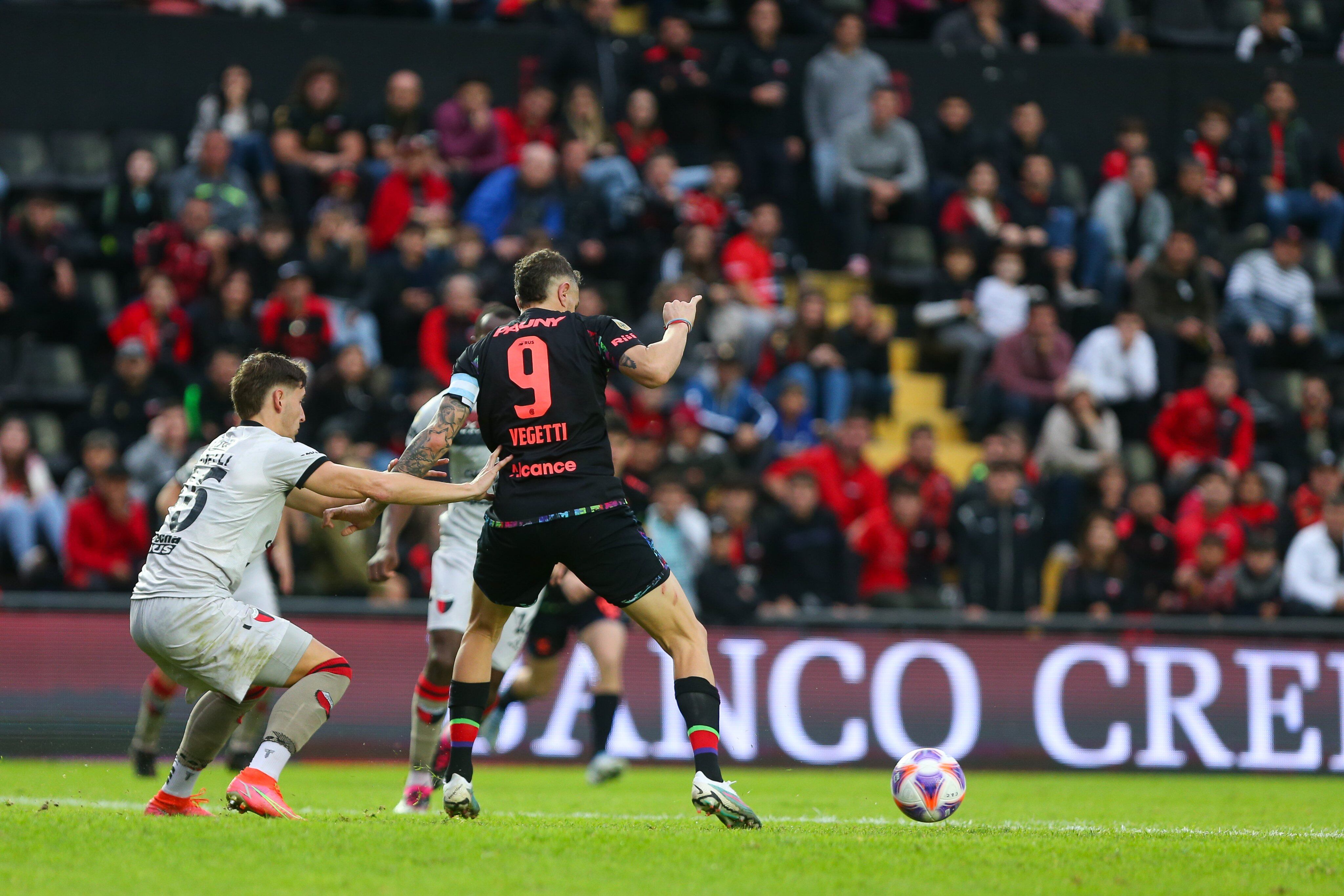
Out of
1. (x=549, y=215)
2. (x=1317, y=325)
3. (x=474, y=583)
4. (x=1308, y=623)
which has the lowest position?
(x=1308, y=623)

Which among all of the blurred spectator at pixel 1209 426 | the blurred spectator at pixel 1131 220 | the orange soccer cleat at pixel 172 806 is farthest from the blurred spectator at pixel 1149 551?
the orange soccer cleat at pixel 172 806

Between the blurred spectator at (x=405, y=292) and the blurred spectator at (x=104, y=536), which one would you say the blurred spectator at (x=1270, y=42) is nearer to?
the blurred spectator at (x=405, y=292)

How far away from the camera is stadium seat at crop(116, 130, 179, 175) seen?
18609mm

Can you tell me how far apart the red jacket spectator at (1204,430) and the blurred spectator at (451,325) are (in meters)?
7.41

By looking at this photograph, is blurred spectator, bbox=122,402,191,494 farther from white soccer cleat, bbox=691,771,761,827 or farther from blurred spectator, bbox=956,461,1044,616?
white soccer cleat, bbox=691,771,761,827

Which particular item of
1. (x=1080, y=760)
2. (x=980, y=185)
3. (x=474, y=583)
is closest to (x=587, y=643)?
(x=474, y=583)

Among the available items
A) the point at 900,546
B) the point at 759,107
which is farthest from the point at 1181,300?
the point at 900,546

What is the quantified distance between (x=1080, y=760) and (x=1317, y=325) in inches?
322

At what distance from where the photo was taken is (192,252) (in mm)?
16719

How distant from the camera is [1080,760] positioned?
14227 millimetres

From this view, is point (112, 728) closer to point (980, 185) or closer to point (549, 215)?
point (549, 215)

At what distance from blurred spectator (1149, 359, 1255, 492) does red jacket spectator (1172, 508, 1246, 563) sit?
1.58 metres

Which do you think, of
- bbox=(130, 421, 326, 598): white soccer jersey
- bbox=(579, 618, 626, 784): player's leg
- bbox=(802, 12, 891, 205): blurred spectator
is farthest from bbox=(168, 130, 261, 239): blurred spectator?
bbox=(130, 421, 326, 598): white soccer jersey

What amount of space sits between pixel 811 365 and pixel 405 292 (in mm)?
4233
